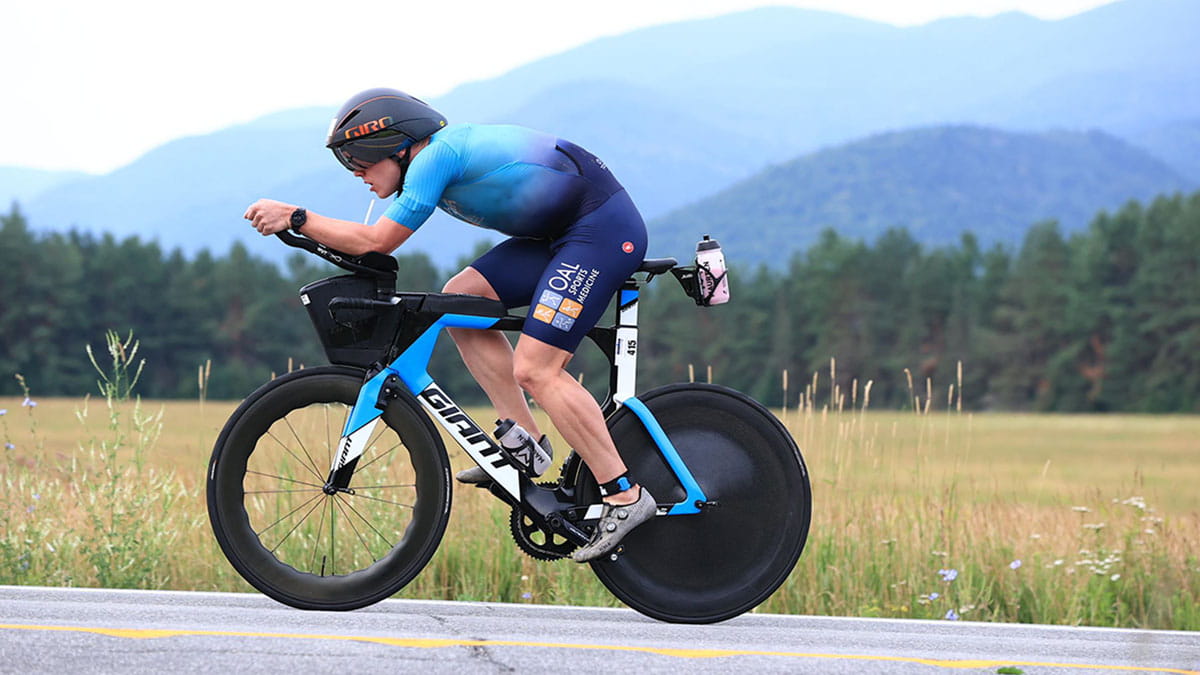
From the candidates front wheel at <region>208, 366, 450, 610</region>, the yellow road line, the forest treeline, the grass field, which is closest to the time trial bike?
front wheel at <region>208, 366, 450, 610</region>

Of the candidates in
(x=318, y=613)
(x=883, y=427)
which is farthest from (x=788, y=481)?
(x=883, y=427)

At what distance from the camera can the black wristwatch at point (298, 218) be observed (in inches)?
171

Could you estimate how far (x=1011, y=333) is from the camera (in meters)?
95.6

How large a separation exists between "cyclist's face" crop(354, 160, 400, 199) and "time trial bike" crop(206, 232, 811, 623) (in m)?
0.27

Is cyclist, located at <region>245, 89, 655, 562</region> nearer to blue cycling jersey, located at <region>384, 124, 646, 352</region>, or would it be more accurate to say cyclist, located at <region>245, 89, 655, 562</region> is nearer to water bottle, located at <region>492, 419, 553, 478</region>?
blue cycling jersey, located at <region>384, 124, 646, 352</region>

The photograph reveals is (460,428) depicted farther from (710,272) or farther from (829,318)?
(829,318)

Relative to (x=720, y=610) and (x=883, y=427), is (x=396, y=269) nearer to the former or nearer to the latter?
(x=720, y=610)

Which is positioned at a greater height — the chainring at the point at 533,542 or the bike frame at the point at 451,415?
the bike frame at the point at 451,415

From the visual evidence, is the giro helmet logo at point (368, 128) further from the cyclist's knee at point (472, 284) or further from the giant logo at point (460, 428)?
the giant logo at point (460, 428)

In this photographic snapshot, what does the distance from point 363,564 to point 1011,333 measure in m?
95.6

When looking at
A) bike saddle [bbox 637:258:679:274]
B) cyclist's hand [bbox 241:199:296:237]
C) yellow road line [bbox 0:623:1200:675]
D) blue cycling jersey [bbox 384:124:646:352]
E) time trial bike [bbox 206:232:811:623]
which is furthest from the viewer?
bike saddle [bbox 637:258:679:274]

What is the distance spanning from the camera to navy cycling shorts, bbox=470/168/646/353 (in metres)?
4.57

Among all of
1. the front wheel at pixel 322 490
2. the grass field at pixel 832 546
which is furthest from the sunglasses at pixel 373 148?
the grass field at pixel 832 546

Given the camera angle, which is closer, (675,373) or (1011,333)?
(1011,333)
